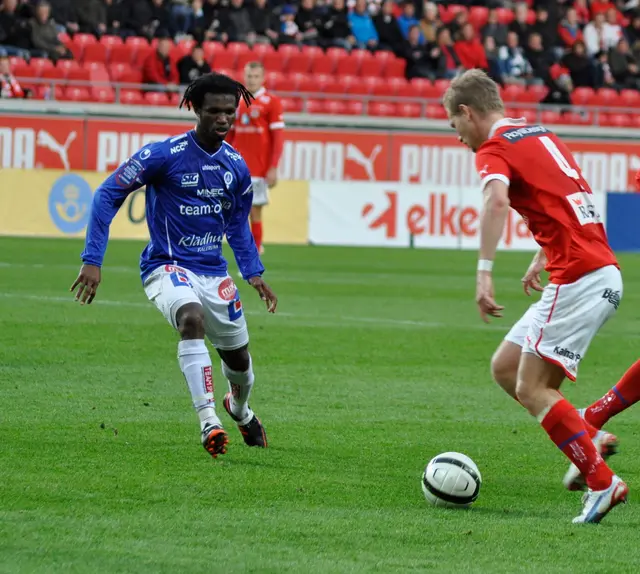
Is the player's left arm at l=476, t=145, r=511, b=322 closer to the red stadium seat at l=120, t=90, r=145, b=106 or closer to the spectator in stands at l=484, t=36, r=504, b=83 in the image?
the red stadium seat at l=120, t=90, r=145, b=106

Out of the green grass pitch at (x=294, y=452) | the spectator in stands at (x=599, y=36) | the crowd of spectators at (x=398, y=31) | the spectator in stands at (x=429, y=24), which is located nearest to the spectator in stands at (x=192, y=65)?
the crowd of spectators at (x=398, y=31)

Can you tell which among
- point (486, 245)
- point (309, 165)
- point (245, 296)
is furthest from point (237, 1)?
point (486, 245)

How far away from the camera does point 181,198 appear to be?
7008mm

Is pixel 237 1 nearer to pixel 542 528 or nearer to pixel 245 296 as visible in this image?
pixel 245 296

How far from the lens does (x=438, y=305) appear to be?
14594mm

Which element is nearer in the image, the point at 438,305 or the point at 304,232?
the point at 438,305

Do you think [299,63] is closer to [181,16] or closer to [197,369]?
[181,16]

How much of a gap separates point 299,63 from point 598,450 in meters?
22.0

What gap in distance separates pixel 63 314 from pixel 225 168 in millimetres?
5669

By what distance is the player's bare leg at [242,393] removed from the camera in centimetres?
706

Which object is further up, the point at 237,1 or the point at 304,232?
the point at 237,1

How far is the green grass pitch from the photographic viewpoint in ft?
15.5

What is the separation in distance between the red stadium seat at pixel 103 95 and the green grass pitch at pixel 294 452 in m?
11.3

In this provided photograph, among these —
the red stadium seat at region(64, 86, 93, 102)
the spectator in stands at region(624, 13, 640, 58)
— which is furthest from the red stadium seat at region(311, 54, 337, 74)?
the spectator in stands at region(624, 13, 640, 58)
